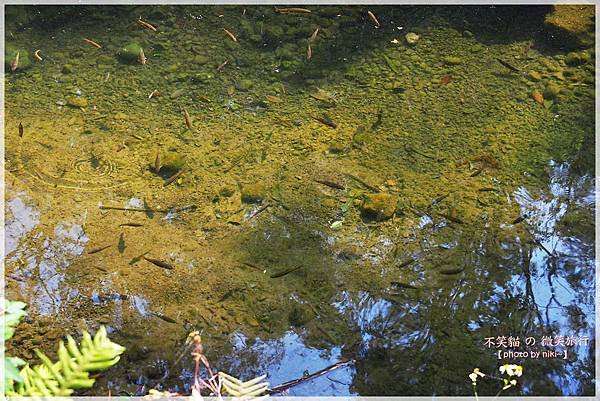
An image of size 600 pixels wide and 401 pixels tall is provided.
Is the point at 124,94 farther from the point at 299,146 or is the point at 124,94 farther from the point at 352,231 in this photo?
the point at 352,231

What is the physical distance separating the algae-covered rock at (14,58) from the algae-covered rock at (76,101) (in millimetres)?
525

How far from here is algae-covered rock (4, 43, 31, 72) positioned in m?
4.32

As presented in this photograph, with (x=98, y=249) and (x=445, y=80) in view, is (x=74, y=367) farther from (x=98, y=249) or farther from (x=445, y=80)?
(x=445, y=80)

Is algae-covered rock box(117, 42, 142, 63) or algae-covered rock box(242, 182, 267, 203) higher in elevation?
algae-covered rock box(117, 42, 142, 63)

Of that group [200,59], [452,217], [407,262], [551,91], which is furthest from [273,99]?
[551,91]

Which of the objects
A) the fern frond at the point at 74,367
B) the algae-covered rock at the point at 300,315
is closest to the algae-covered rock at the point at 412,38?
the algae-covered rock at the point at 300,315

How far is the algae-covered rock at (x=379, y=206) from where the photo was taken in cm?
337

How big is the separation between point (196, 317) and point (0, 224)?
4.32 feet

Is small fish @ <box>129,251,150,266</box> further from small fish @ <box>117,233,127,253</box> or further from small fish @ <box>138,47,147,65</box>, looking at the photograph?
small fish @ <box>138,47,147,65</box>

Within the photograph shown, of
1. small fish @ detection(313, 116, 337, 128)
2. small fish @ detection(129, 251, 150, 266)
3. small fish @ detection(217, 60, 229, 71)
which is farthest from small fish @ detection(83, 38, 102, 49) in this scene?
small fish @ detection(129, 251, 150, 266)

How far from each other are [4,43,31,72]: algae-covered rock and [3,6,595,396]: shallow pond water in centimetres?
2

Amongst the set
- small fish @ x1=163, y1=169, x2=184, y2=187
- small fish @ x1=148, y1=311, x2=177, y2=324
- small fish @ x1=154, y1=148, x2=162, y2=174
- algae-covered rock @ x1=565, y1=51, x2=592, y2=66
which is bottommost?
small fish @ x1=148, y1=311, x2=177, y2=324

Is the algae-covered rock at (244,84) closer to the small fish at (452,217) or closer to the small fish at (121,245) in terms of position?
the small fish at (121,245)

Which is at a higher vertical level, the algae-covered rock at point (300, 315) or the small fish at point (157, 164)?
the small fish at point (157, 164)
